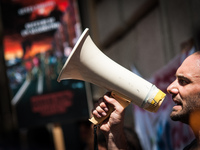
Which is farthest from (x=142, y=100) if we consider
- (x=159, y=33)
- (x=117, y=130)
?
(x=159, y=33)

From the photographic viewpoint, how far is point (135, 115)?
4426 mm

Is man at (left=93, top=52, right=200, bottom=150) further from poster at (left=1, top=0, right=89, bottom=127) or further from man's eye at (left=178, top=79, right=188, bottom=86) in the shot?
poster at (left=1, top=0, right=89, bottom=127)

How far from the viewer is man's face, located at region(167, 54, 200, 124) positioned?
173cm

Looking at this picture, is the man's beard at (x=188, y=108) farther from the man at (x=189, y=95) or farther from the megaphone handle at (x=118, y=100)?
the megaphone handle at (x=118, y=100)

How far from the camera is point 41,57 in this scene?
14.7 feet

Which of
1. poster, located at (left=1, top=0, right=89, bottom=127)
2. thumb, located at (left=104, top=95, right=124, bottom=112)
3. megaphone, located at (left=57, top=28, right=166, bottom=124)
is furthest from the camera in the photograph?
poster, located at (left=1, top=0, right=89, bottom=127)

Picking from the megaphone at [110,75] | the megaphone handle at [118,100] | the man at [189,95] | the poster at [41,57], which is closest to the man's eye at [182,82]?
the man at [189,95]

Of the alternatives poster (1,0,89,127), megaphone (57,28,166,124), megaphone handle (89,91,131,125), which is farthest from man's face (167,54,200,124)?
poster (1,0,89,127)

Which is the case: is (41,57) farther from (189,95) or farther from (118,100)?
(189,95)

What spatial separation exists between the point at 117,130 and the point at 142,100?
11.1 inches

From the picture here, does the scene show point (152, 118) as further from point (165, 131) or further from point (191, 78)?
point (191, 78)

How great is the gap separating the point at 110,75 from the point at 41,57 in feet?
8.76

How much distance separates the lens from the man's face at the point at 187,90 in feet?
5.68

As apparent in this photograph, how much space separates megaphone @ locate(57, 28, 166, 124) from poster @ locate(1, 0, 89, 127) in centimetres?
232
